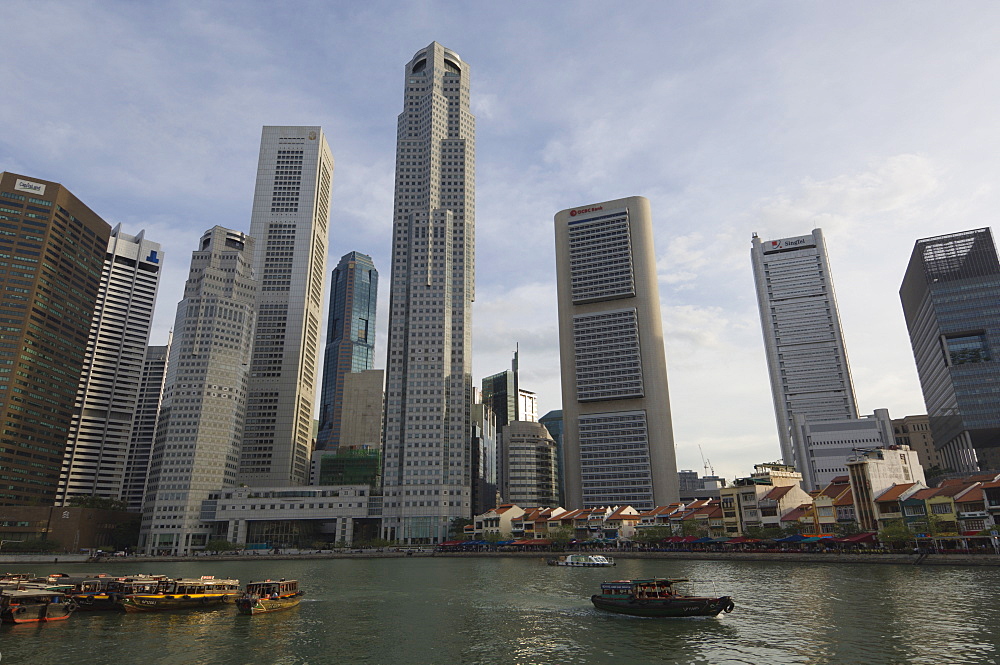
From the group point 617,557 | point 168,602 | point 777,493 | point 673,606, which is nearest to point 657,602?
point 673,606

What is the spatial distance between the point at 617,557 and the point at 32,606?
115326mm

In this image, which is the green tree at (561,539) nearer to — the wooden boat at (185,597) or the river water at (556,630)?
the river water at (556,630)

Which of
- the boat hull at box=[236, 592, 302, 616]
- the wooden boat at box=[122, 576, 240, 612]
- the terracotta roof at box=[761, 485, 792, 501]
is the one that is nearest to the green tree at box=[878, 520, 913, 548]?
the terracotta roof at box=[761, 485, 792, 501]

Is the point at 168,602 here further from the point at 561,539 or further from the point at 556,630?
the point at 561,539

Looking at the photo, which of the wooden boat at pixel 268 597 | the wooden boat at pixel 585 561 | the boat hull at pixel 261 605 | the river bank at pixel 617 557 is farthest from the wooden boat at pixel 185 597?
the river bank at pixel 617 557

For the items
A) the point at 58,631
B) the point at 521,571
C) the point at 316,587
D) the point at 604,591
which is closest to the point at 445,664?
the point at 604,591

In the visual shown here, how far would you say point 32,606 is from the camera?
209 ft

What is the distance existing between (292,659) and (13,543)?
19521 cm

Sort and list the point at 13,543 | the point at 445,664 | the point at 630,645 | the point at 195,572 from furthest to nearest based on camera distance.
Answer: the point at 13,543 < the point at 195,572 < the point at 630,645 < the point at 445,664

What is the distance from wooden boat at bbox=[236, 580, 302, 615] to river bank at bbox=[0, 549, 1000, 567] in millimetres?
87779

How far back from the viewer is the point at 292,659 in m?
46.8

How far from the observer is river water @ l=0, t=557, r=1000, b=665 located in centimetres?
4575

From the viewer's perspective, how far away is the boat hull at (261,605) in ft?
221

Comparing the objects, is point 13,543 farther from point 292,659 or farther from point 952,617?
point 952,617
